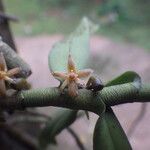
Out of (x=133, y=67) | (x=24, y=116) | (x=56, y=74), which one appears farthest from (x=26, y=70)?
(x=133, y=67)

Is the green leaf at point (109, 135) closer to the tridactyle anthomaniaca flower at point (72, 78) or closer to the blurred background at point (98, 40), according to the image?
the tridactyle anthomaniaca flower at point (72, 78)

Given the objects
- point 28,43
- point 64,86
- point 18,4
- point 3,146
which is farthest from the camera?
point 18,4

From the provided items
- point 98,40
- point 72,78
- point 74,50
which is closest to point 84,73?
point 72,78

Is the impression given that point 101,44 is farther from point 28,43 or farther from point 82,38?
point 82,38

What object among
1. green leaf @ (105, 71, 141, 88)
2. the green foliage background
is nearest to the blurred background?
the green foliage background

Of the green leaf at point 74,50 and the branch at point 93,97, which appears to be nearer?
the branch at point 93,97

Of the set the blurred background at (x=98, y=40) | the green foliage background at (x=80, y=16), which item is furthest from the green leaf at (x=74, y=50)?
the green foliage background at (x=80, y=16)
